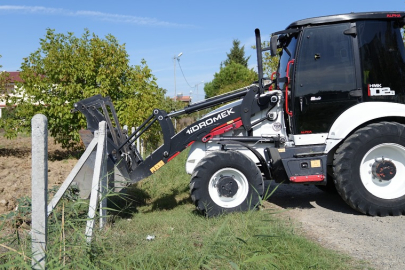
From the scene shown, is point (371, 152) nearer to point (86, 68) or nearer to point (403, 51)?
point (403, 51)

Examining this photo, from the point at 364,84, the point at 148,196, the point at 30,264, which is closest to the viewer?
the point at 30,264

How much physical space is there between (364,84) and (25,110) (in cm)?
933

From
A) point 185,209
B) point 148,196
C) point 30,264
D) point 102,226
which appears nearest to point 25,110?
point 148,196

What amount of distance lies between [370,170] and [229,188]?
2.03 meters

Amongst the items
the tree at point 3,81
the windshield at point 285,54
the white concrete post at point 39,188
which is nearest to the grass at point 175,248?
the white concrete post at point 39,188

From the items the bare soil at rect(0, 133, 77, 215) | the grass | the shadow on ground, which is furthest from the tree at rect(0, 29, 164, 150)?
the grass

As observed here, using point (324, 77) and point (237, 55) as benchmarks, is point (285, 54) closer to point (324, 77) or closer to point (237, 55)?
point (324, 77)

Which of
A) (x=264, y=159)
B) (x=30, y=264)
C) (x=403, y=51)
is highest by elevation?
(x=403, y=51)

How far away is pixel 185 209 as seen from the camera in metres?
6.70

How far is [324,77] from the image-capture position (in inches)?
239

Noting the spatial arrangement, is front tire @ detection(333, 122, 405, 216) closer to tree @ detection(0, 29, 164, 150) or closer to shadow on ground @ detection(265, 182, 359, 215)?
shadow on ground @ detection(265, 182, 359, 215)

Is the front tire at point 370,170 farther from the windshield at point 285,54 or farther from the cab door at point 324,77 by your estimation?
the windshield at point 285,54

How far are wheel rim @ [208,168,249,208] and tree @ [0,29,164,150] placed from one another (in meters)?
6.05

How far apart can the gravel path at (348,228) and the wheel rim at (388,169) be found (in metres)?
0.38
